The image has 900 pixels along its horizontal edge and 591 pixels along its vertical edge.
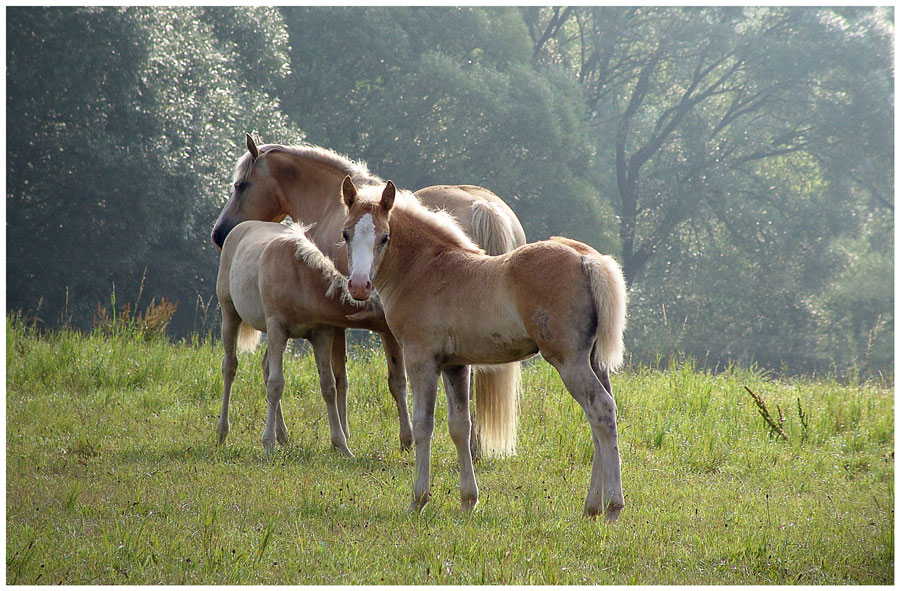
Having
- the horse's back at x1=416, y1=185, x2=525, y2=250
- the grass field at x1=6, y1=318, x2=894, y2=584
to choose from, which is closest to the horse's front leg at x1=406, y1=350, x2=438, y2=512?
the grass field at x1=6, y1=318, x2=894, y2=584

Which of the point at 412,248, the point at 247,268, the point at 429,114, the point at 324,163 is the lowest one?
the point at 247,268

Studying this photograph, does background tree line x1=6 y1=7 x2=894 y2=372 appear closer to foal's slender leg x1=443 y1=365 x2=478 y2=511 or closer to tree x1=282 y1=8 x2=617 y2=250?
tree x1=282 y1=8 x2=617 y2=250

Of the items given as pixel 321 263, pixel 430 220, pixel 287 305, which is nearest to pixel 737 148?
pixel 287 305

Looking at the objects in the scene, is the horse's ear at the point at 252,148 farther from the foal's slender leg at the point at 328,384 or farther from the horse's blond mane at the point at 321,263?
the foal's slender leg at the point at 328,384

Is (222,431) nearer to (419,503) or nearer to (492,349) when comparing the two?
(419,503)

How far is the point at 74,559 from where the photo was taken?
3861mm

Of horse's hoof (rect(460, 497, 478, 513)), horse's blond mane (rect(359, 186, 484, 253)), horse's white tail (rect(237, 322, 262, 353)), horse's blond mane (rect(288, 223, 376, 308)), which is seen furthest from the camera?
horse's white tail (rect(237, 322, 262, 353))

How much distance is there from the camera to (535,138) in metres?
24.1

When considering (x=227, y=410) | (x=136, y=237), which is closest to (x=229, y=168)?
(x=136, y=237)

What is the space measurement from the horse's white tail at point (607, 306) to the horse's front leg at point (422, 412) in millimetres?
904

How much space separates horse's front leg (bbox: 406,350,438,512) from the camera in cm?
451

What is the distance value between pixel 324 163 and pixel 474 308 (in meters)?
3.06

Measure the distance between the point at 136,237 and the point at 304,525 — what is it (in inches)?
557

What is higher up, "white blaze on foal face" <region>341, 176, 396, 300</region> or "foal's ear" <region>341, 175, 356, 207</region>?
"foal's ear" <region>341, 175, 356, 207</region>
